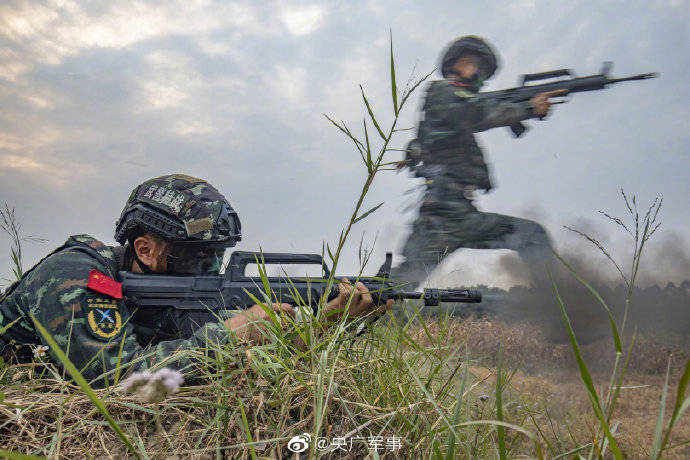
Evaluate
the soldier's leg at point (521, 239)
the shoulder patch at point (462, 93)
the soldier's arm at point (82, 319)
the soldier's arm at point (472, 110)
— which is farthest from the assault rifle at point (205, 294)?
the shoulder patch at point (462, 93)

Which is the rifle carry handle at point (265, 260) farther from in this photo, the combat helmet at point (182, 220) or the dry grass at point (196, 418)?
the dry grass at point (196, 418)

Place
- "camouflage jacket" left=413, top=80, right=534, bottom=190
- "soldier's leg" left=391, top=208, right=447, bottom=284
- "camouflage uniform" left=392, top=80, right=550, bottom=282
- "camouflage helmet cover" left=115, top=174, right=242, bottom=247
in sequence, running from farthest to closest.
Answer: "camouflage jacket" left=413, top=80, right=534, bottom=190 → "camouflage uniform" left=392, top=80, right=550, bottom=282 → "soldier's leg" left=391, top=208, right=447, bottom=284 → "camouflage helmet cover" left=115, top=174, right=242, bottom=247

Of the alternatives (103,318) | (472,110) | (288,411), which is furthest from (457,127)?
(288,411)

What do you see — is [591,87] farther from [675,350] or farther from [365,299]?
[365,299]

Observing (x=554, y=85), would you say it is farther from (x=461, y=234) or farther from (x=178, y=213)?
(x=178, y=213)

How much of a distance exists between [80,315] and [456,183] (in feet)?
19.4

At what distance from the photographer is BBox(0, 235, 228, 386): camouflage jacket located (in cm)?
226

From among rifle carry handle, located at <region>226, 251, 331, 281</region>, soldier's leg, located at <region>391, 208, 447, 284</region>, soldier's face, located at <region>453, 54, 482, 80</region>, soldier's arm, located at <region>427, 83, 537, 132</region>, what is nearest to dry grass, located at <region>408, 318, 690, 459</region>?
soldier's leg, located at <region>391, 208, 447, 284</region>

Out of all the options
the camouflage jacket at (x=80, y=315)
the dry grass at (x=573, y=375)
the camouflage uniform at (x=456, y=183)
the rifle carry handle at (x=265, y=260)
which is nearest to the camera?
the camouflage jacket at (x=80, y=315)

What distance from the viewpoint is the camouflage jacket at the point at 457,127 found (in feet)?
23.4

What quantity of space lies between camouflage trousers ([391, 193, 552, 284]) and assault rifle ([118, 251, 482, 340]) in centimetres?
401

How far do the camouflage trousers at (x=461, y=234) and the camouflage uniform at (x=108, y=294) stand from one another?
4.13 meters

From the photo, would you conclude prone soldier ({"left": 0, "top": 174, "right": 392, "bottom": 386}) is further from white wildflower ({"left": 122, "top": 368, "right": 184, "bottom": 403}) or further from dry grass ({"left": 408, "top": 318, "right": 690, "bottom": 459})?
dry grass ({"left": 408, "top": 318, "right": 690, "bottom": 459})

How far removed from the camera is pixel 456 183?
23.6 feet
